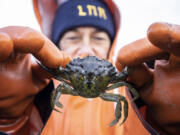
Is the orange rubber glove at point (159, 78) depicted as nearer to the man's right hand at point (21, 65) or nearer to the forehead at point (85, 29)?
the man's right hand at point (21, 65)

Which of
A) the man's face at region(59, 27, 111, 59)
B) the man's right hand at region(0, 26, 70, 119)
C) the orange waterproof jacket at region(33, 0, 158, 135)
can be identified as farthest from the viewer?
the man's face at region(59, 27, 111, 59)

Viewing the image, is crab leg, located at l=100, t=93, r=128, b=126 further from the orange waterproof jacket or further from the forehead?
the forehead

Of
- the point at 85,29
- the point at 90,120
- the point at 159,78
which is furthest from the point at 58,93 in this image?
the point at 85,29

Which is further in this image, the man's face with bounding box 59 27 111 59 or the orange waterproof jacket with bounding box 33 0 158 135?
the man's face with bounding box 59 27 111 59

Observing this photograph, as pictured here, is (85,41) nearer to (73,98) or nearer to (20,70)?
(73,98)

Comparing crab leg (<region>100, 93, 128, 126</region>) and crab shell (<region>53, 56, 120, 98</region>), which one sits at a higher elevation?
crab shell (<region>53, 56, 120, 98</region>)

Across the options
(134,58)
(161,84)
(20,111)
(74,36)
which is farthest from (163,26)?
(74,36)

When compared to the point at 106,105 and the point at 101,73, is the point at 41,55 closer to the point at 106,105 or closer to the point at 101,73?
the point at 101,73

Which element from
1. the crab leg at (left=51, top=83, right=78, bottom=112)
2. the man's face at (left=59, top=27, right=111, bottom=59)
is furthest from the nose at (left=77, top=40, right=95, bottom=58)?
the crab leg at (left=51, top=83, right=78, bottom=112)
